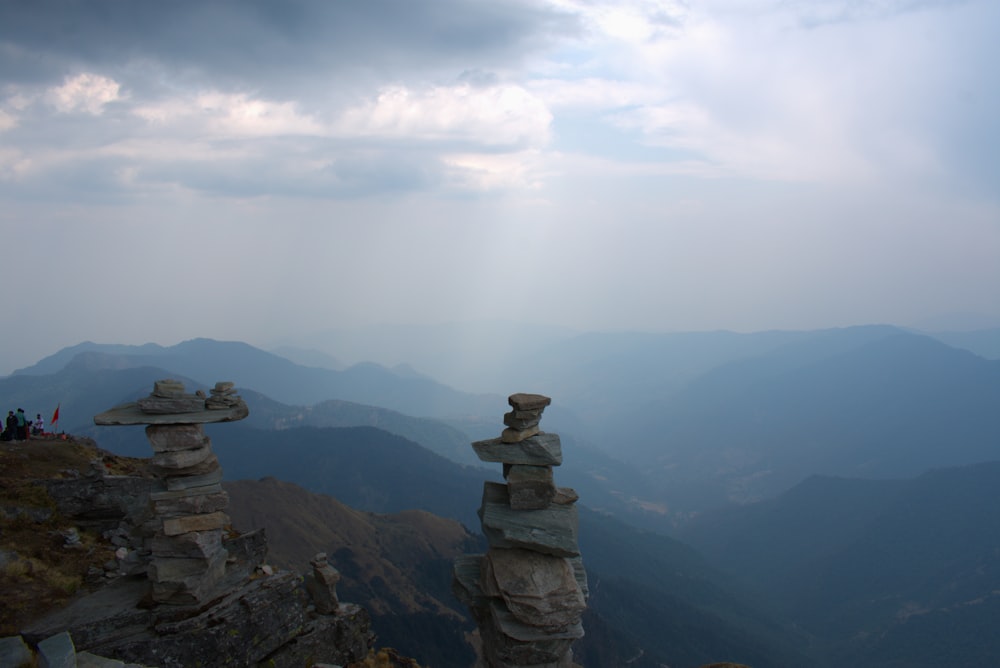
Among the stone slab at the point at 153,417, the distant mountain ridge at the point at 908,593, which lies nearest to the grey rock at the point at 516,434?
the stone slab at the point at 153,417

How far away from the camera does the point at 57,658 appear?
493 inches

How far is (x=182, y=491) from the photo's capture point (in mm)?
20016

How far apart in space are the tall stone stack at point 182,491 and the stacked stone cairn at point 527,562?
8.56m

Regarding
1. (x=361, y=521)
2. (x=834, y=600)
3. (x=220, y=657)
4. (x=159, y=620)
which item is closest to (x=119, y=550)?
(x=159, y=620)

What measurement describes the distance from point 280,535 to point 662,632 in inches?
3434

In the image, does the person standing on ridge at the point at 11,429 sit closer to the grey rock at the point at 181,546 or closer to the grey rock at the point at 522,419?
the grey rock at the point at 181,546

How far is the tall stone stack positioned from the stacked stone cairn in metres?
8.56

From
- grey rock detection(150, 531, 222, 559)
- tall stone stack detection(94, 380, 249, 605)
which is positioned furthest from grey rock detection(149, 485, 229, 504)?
grey rock detection(150, 531, 222, 559)

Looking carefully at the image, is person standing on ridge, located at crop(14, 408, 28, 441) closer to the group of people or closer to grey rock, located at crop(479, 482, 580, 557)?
the group of people

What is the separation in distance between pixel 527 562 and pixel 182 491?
1188cm

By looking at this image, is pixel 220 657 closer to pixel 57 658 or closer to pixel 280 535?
pixel 57 658

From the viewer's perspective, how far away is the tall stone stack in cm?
1911

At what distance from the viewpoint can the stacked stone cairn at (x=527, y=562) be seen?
55.5 feet

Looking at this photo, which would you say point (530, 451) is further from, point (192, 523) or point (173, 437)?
point (173, 437)
